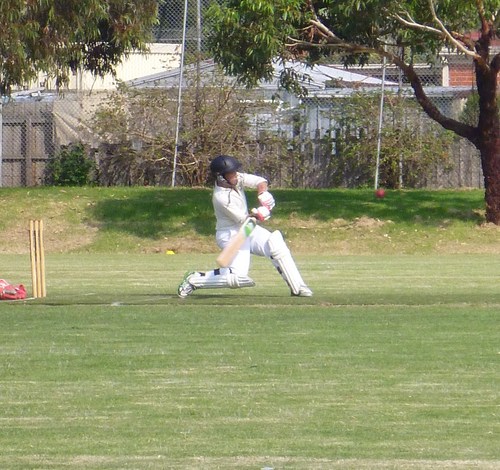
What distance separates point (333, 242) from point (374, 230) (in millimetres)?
987

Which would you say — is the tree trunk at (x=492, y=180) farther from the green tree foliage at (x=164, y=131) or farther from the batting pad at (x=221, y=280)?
the batting pad at (x=221, y=280)

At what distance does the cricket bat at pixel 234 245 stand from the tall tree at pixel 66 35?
22.7 ft

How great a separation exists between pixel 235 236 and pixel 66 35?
11026 millimetres

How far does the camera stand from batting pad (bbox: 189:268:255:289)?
13.4 meters

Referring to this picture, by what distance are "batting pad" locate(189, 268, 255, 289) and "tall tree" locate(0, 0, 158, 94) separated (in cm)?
685

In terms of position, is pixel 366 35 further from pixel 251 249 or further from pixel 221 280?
pixel 221 280

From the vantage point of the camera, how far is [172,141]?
1238 inches

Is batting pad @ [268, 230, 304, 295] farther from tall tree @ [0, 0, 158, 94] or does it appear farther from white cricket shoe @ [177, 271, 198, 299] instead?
tall tree @ [0, 0, 158, 94]

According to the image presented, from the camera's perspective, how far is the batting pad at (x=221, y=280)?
13.4 m

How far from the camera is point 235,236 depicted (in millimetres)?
13414

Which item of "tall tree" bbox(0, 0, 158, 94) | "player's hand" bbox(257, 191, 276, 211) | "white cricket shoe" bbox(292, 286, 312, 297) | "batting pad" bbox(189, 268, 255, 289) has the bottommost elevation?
"white cricket shoe" bbox(292, 286, 312, 297)

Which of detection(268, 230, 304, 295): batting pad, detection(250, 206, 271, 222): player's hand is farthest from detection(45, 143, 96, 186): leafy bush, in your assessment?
detection(250, 206, 271, 222): player's hand

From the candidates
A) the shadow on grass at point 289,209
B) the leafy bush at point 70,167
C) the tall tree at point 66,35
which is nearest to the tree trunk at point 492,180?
the shadow on grass at point 289,209

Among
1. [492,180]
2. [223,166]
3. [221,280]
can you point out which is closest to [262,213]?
[223,166]
